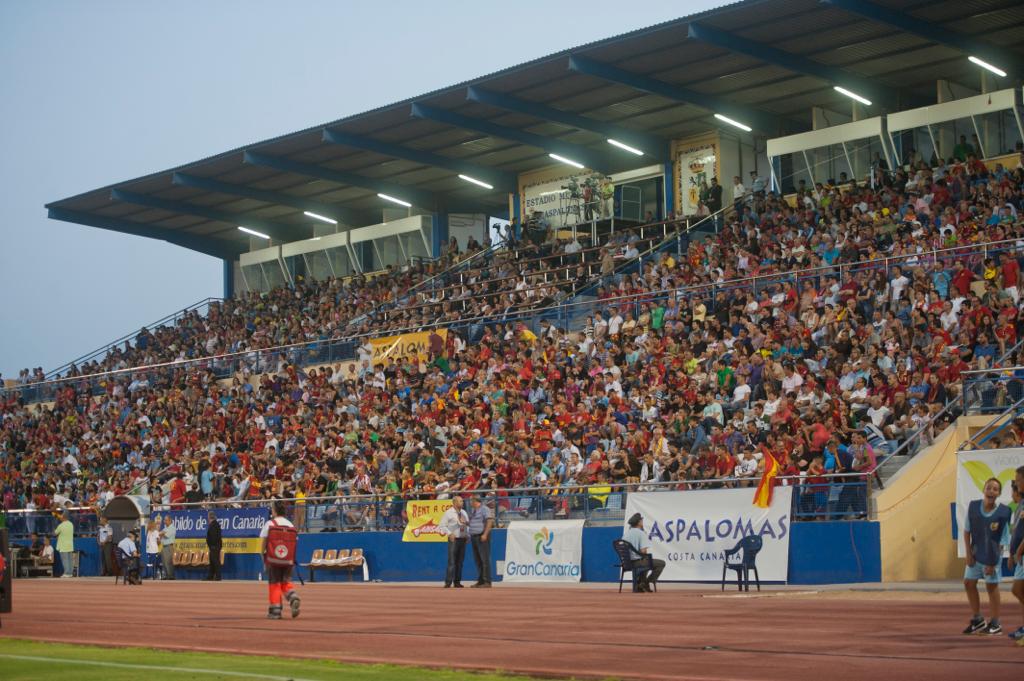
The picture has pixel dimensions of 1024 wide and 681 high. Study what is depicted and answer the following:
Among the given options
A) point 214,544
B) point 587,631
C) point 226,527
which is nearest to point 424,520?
point 214,544

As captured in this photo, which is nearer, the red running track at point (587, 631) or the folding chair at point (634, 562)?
the red running track at point (587, 631)

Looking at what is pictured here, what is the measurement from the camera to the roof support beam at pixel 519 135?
44.8m

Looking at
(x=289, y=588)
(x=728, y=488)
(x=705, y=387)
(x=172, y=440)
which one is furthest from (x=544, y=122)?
(x=289, y=588)

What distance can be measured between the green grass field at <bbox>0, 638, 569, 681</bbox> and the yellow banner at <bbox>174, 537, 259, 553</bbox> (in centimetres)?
2136

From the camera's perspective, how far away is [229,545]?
36.9 metres

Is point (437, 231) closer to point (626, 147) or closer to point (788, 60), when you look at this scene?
point (626, 147)

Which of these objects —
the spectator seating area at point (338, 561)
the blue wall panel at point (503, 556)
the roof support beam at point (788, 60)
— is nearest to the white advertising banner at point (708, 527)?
the blue wall panel at point (503, 556)

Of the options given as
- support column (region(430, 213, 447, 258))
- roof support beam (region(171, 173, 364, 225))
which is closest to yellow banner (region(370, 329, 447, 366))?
support column (region(430, 213, 447, 258))

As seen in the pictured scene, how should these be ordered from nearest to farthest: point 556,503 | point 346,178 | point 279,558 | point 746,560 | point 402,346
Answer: point 279,558 < point 746,560 < point 556,503 < point 402,346 < point 346,178

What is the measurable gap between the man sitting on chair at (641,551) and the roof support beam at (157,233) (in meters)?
42.9

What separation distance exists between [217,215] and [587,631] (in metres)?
47.6

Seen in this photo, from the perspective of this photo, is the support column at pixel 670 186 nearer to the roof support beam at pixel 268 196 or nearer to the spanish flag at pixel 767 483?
the roof support beam at pixel 268 196

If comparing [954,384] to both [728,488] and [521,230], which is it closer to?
[728,488]

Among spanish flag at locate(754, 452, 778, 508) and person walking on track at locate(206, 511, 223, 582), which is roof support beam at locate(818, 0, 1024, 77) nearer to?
spanish flag at locate(754, 452, 778, 508)
